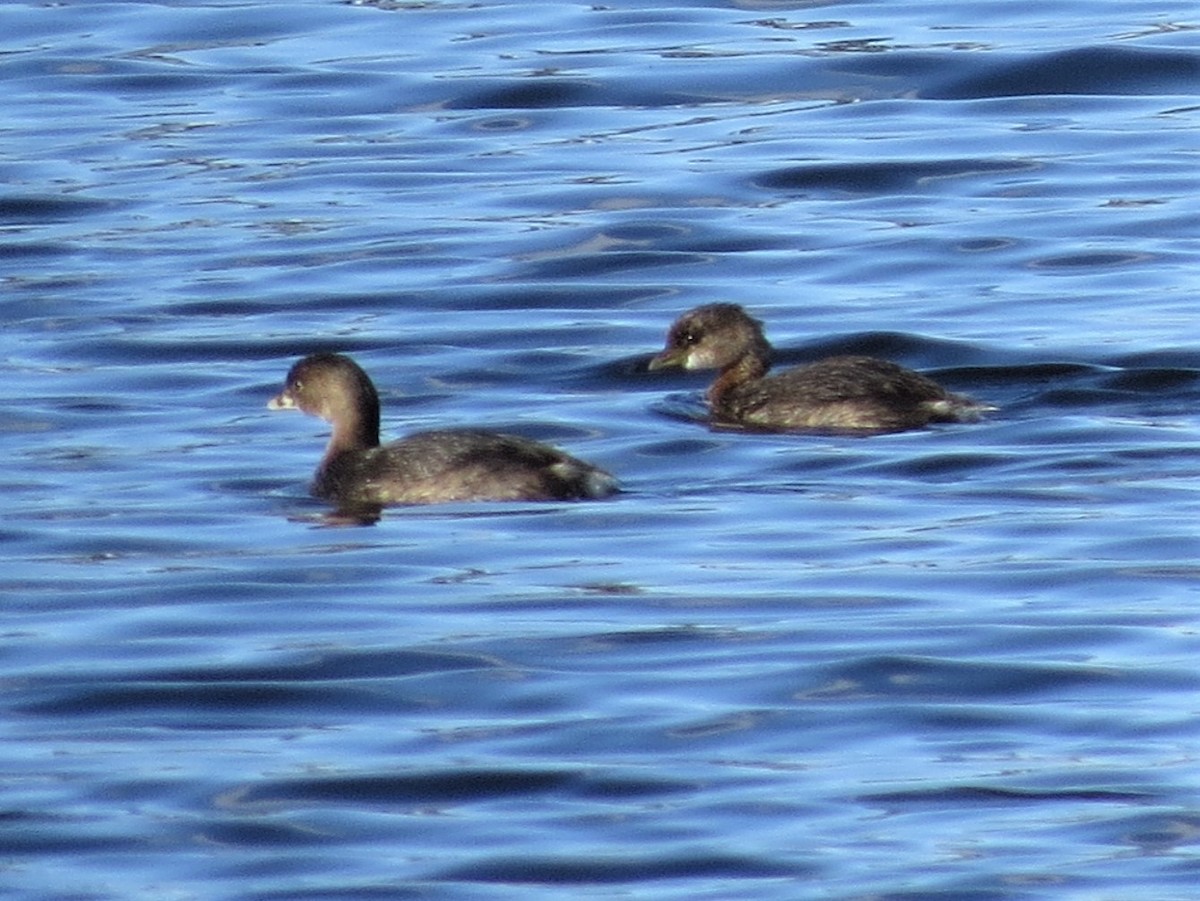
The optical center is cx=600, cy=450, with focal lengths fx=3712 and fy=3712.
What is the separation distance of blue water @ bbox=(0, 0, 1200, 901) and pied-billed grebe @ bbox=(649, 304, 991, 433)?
A: 0.16 metres

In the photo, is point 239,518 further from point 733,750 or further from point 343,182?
point 343,182

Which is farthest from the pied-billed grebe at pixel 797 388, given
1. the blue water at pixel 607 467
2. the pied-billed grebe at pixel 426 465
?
the pied-billed grebe at pixel 426 465

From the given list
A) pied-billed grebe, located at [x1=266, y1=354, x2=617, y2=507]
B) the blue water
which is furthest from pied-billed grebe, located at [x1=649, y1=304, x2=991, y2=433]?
pied-billed grebe, located at [x1=266, y1=354, x2=617, y2=507]

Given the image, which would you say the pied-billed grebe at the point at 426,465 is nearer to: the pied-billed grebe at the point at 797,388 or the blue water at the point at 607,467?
the blue water at the point at 607,467

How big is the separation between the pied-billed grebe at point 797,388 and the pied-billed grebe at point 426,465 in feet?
4.59

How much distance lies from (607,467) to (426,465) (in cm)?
86

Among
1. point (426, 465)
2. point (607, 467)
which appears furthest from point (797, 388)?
point (426, 465)

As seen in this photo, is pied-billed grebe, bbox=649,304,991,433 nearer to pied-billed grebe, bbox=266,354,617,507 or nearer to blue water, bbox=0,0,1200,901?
blue water, bbox=0,0,1200,901

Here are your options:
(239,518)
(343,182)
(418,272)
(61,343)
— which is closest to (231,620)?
(239,518)

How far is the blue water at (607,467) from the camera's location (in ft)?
27.3

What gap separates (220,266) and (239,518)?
5.11 meters

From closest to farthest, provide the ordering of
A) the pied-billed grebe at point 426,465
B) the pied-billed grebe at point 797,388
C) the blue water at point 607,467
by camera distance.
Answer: the blue water at point 607,467 → the pied-billed grebe at point 426,465 → the pied-billed grebe at point 797,388

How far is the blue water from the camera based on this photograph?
832cm

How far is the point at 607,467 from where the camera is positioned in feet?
41.9
